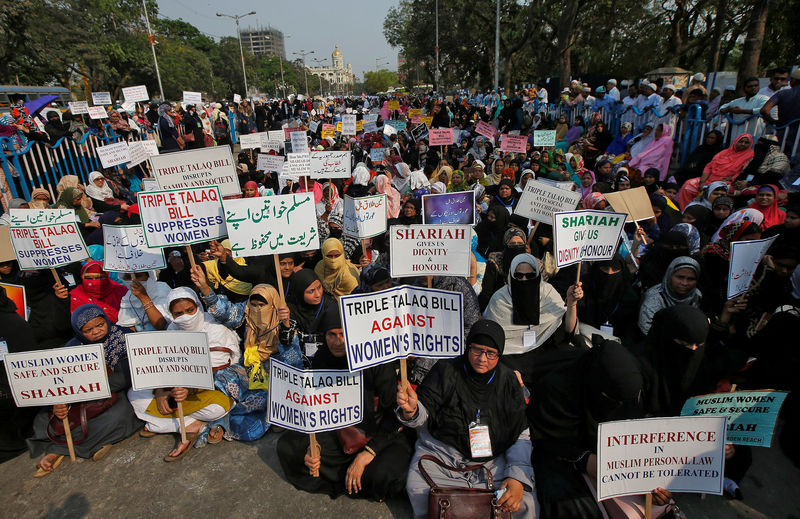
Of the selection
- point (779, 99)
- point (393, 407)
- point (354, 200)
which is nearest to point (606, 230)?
point (393, 407)

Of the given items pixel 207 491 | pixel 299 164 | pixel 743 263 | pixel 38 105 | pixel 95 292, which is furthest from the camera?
pixel 38 105

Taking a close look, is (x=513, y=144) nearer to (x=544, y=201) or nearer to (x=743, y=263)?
(x=544, y=201)

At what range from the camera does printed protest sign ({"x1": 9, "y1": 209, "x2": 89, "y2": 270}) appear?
15.4 feet

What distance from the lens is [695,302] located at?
13.3ft

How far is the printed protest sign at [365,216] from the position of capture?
5.58 meters

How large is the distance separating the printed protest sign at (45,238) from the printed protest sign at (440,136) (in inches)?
339

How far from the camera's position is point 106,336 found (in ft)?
13.0

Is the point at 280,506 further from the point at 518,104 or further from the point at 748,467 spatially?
the point at 518,104

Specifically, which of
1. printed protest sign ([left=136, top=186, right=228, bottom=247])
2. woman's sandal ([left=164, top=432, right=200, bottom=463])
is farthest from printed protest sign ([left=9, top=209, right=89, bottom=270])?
woman's sandal ([left=164, top=432, right=200, bottom=463])

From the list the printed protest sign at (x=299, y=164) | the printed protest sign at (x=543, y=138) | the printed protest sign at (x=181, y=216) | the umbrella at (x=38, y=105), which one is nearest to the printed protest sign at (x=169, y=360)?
the printed protest sign at (x=181, y=216)

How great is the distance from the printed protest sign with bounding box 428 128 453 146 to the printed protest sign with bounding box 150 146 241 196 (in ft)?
22.3

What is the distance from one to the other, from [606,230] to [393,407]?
2.56m

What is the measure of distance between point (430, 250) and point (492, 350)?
1223 millimetres

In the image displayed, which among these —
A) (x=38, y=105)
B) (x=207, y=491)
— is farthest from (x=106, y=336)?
(x=38, y=105)
